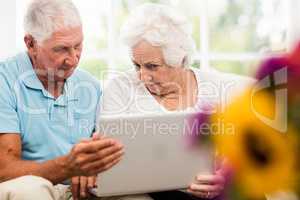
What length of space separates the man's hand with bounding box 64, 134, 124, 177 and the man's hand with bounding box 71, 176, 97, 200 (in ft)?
0.22

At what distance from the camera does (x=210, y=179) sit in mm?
1349

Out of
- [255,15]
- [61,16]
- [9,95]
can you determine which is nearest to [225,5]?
[255,15]

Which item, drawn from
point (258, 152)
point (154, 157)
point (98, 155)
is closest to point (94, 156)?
point (98, 155)

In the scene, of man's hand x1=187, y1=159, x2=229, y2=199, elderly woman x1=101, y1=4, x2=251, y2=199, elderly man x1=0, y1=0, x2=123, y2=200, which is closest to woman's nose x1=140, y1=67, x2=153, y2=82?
elderly woman x1=101, y1=4, x2=251, y2=199

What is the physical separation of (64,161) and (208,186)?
0.39 meters

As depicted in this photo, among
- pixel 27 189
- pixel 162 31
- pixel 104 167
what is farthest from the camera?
pixel 162 31

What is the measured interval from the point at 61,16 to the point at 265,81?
0.66m

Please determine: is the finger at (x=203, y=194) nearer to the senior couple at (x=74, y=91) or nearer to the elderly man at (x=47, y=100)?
the senior couple at (x=74, y=91)

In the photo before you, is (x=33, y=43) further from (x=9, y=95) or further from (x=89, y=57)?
Answer: (x=89, y=57)

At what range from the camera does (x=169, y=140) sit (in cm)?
126

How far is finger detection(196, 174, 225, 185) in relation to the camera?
1.32 meters

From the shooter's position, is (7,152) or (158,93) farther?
(158,93)

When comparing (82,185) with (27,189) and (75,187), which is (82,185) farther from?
(27,189)

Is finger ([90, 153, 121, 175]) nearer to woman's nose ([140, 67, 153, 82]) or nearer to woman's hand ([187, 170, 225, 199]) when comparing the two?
woman's hand ([187, 170, 225, 199])
